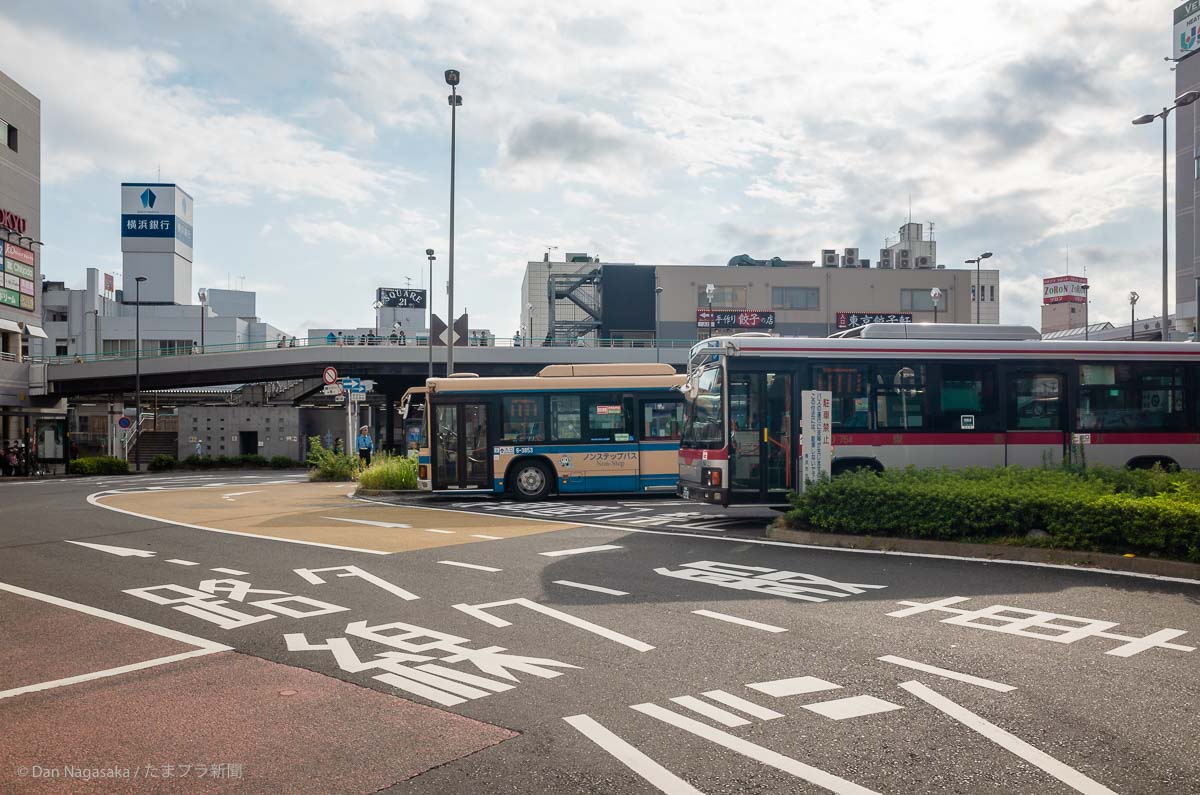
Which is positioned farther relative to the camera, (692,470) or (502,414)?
(502,414)

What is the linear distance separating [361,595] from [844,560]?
5.56 m

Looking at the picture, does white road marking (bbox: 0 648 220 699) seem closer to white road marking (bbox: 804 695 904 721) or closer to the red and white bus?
white road marking (bbox: 804 695 904 721)

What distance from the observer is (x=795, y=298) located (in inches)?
3246

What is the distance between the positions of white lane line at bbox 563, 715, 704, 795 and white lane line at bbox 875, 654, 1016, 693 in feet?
7.89

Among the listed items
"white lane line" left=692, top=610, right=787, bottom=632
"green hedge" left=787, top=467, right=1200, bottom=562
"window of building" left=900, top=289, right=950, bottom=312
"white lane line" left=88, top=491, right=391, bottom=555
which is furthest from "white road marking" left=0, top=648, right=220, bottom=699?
"window of building" left=900, top=289, right=950, bottom=312

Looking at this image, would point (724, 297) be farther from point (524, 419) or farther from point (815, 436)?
point (815, 436)

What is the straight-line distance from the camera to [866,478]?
12172 millimetres

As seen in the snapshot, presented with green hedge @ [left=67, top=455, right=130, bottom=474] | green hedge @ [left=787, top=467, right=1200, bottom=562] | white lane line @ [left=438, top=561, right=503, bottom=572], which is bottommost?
green hedge @ [left=67, top=455, right=130, bottom=474]

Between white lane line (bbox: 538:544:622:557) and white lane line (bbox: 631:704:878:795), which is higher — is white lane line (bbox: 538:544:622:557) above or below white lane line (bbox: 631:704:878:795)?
below

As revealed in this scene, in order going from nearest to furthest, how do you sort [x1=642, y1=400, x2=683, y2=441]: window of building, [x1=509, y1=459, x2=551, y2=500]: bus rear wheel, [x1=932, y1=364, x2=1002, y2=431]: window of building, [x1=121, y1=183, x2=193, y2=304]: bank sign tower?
[x1=932, y1=364, x2=1002, y2=431]: window of building → [x1=509, y1=459, x2=551, y2=500]: bus rear wheel → [x1=642, y1=400, x2=683, y2=441]: window of building → [x1=121, y1=183, x2=193, y2=304]: bank sign tower

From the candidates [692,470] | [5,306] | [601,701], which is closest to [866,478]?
[692,470]

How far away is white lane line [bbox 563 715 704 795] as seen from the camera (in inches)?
165

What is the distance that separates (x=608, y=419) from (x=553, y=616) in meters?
11.7

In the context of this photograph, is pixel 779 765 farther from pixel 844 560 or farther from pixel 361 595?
pixel 844 560
